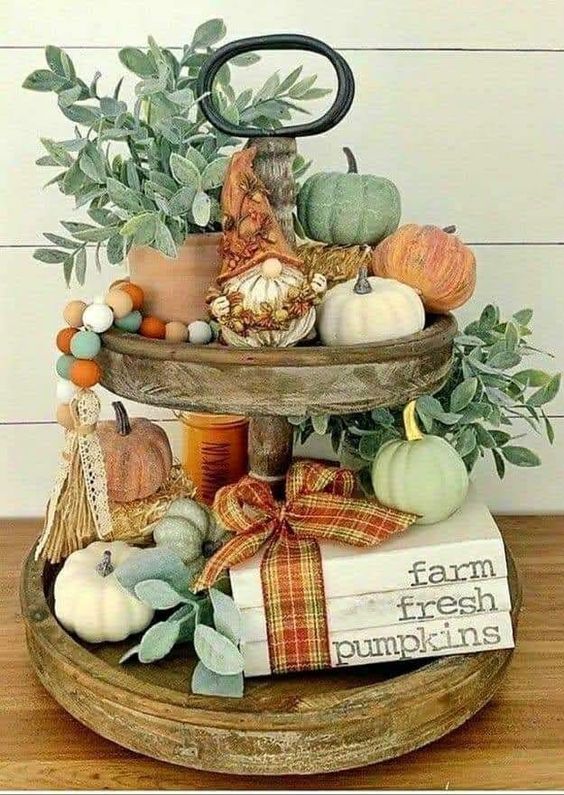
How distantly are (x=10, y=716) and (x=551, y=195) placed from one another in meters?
0.74

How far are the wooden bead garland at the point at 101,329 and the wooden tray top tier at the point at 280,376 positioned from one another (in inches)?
1.4

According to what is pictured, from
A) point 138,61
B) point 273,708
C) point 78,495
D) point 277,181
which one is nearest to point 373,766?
point 273,708

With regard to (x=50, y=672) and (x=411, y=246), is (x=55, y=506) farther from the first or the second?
(x=411, y=246)

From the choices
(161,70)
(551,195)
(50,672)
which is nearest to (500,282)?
(551,195)

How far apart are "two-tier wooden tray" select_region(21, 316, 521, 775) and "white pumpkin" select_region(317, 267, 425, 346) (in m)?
0.02

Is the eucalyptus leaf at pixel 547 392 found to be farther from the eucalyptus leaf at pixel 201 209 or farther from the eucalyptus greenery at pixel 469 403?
the eucalyptus leaf at pixel 201 209

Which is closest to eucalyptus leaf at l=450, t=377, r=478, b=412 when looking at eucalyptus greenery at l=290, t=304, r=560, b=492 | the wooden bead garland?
eucalyptus greenery at l=290, t=304, r=560, b=492

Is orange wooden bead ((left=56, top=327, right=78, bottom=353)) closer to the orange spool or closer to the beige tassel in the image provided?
the beige tassel

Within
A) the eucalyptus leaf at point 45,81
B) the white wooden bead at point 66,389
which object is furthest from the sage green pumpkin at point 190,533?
the eucalyptus leaf at point 45,81

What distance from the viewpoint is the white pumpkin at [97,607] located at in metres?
0.73

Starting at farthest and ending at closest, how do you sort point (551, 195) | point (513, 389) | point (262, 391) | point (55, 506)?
1. point (551, 195)
2. point (513, 389)
3. point (55, 506)
4. point (262, 391)

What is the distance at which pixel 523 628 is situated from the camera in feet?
2.75

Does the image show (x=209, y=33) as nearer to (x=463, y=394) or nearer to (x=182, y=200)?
(x=182, y=200)

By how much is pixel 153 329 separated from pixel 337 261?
0.16 m
